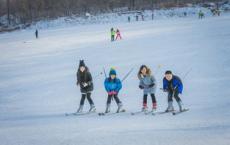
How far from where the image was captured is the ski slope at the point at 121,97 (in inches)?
263

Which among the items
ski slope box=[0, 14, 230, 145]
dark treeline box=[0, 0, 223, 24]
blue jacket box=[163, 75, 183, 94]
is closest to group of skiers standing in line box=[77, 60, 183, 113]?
blue jacket box=[163, 75, 183, 94]

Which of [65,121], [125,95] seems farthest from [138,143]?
[125,95]

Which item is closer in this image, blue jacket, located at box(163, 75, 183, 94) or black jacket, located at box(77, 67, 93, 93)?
blue jacket, located at box(163, 75, 183, 94)

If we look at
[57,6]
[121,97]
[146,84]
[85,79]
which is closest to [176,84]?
[146,84]

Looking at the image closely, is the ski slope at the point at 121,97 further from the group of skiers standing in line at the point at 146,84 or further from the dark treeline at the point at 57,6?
the dark treeline at the point at 57,6

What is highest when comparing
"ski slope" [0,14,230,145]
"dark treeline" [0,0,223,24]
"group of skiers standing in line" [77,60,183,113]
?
"dark treeline" [0,0,223,24]

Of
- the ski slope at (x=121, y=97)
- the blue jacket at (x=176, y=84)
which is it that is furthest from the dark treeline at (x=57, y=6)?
the blue jacket at (x=176, y=84)

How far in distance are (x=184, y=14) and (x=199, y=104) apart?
48312 millimetres

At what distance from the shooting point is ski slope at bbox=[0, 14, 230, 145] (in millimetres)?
6680

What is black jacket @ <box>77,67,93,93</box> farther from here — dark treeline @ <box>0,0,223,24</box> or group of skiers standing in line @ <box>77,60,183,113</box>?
dark treeline @ <box>0,0,223,24</box>

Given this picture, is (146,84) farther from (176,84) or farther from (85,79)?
(85,79)

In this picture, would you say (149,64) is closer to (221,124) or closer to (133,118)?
(133,118)

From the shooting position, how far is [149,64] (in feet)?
56.2

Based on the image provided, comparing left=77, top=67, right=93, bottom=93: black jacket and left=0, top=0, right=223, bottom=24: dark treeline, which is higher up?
left=0, top=0, right=223, bottom=24: dark treeline
